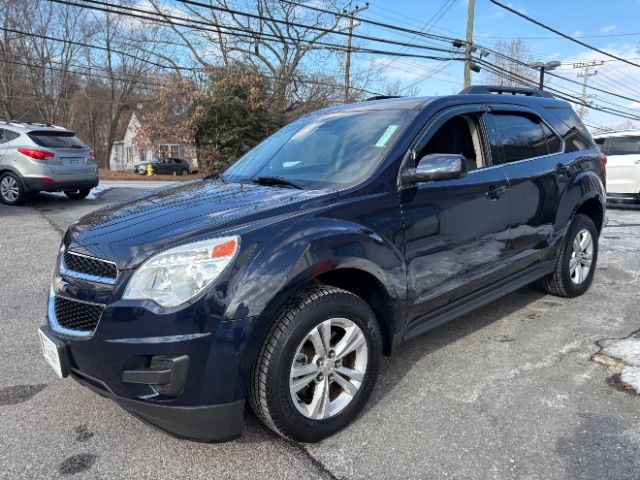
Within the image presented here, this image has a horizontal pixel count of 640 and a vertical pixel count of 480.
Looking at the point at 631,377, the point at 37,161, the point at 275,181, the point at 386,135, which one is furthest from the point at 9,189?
the point at 631,377

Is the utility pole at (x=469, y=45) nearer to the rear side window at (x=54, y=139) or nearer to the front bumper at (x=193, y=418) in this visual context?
the rear side window at (x=54, y=139)

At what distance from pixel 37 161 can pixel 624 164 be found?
1244 centimetres

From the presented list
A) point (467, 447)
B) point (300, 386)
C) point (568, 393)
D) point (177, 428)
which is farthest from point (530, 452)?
point (177, 428)

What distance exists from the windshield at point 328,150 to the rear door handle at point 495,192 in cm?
80

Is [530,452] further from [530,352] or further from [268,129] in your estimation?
[268,129]

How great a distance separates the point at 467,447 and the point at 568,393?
3.08 feet

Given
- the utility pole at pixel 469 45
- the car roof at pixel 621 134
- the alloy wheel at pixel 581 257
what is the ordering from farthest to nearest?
the utility pole at pixel 469 45 < the car roof at pixel 621 134 < the alloy wheel at pixel 581 257

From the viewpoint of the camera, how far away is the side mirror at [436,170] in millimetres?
2916

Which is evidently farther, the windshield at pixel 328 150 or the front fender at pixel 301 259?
the windshield at pixel 328 150

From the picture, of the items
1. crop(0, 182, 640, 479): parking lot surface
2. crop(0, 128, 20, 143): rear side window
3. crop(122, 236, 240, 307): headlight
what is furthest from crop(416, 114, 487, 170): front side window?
crop(0, 128, 20, 143): rear side window

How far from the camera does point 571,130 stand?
466 centimetres

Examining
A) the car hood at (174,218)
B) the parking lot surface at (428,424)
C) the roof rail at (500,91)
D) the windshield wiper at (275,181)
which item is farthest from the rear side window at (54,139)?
the roof rail at (500,91)

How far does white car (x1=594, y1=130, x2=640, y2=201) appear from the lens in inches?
439

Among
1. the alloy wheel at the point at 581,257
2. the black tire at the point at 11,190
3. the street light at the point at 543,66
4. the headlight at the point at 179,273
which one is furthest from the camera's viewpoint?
the street light at the point at 543,66
